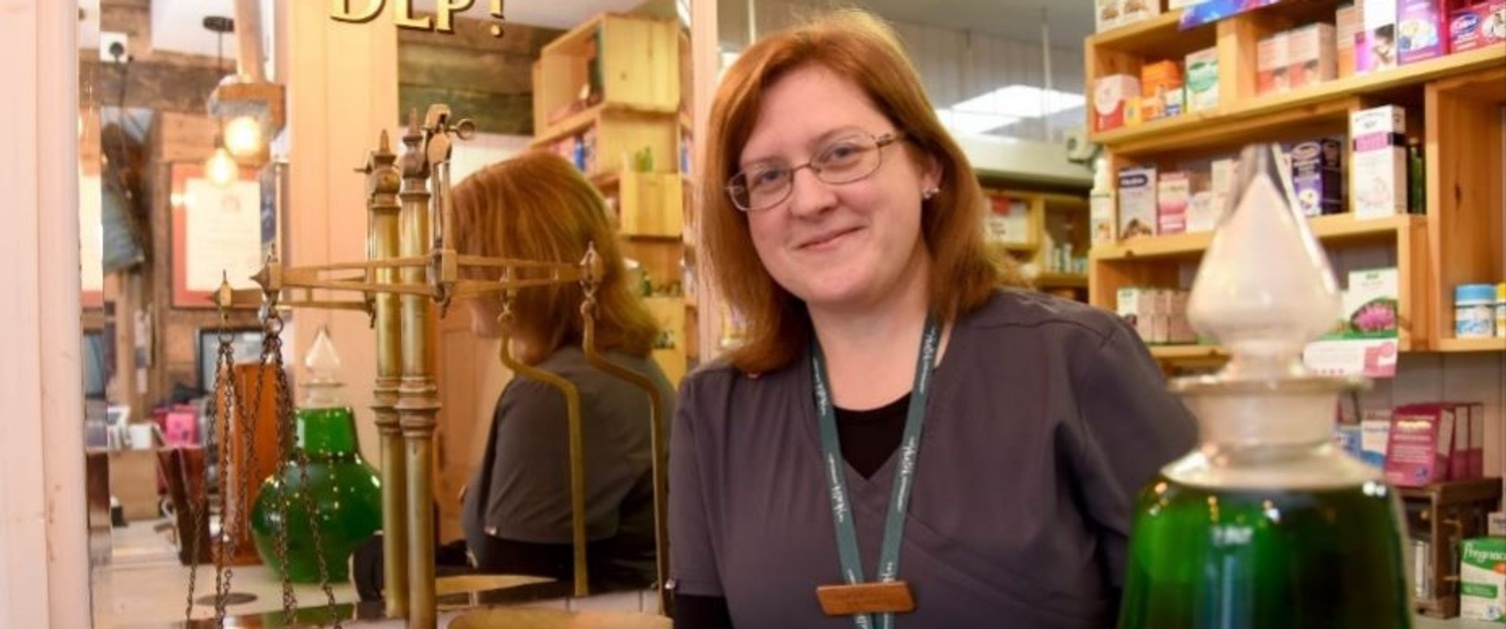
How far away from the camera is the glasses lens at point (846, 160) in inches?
46.6

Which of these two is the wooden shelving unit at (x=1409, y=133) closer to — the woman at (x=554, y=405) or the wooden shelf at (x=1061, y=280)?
the woman at (x=554, y=405)

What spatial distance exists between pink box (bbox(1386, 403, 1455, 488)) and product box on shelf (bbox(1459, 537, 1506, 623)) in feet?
0.53

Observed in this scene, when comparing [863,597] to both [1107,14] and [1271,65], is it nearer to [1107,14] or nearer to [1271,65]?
[1271,65]

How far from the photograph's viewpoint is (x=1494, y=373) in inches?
106

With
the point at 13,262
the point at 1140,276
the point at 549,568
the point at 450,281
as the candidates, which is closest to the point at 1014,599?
the point at 450,281

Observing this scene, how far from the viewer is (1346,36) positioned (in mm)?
2693

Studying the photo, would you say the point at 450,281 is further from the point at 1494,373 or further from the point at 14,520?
the point at 1494,373

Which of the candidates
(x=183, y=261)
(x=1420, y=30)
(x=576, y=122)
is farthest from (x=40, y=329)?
(x=1420, y=30)

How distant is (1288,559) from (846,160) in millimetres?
803

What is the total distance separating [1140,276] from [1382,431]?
0.70 meters

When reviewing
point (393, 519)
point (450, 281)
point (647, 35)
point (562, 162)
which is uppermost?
point (647, 35)

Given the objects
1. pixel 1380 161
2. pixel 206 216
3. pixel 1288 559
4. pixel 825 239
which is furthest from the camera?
pixel 1380 161

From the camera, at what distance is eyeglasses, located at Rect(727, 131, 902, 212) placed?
1.18 m

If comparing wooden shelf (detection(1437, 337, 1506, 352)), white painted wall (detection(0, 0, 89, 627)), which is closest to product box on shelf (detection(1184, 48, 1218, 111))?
wooden shelf (detection(1437, 337, 1506, 352))
